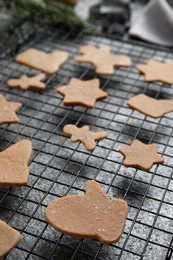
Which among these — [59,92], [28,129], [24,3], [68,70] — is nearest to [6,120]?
[28,129]

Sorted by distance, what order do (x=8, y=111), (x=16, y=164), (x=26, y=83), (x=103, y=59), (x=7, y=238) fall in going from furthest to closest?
1. (x=103, y=59)
2. (x=26, y=83)
3. (x=8, y=111)
4. (x=16, y=164)
5. (x=7, y=238)

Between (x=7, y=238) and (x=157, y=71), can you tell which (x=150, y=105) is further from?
(x=7, y=238)

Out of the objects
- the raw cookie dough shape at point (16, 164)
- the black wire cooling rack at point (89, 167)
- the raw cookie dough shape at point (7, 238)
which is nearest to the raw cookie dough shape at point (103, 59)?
the black wire cooling rack at point (89, 167)

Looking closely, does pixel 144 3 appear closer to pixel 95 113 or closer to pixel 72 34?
pixel 72 34

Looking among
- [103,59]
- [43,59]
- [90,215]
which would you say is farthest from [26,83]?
[90,215]

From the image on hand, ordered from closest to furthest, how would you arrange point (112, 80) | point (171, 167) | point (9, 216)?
point (9, 216), point (171, 167), point (112, 80)
